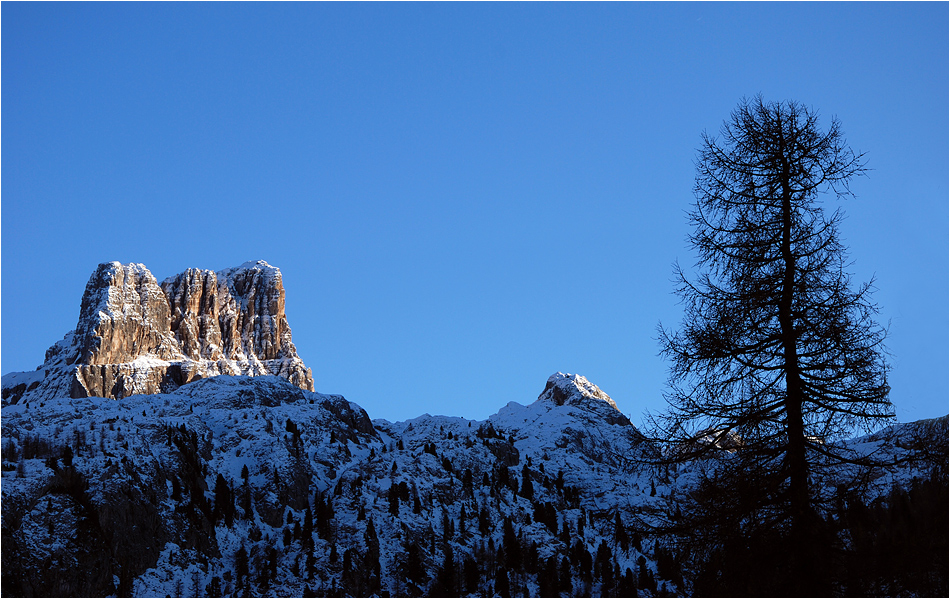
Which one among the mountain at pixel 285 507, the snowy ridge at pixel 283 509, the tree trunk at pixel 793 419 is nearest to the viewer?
the tree trunk at pixel 793 419

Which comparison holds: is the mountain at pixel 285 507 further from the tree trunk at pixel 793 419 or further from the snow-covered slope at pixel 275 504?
the tree trunk at pixel 793 419

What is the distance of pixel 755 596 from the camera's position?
46.9 ft

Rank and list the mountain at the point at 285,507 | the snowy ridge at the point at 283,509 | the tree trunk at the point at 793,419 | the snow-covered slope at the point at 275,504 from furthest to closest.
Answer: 1. the snow-covered slope at the point at 275,504
2. the snowy ridge at the point at 283,509
3. the mountain at the point at 285,507
4. the tree trunk at the point at 793,419

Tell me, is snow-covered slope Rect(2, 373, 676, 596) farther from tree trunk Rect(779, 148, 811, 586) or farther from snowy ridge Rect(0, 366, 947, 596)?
tree trunk Rect(779, 148, 811, 586)

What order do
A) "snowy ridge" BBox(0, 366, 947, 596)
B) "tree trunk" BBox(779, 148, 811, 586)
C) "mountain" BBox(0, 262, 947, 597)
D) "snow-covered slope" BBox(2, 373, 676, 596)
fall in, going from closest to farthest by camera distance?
"tree trunk" BBox(779, 148, 811, 586) < "mountain" BBox(0, 262, 947, 597) < "snowy ridge" BBox(0, 366, 947, 596) < "snow-covered slope" BBox(2, 373, 676, 596)

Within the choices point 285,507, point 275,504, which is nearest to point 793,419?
point 275,504

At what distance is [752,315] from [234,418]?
13665cm

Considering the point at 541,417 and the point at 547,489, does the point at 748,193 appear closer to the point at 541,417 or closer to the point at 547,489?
the point at 547,489

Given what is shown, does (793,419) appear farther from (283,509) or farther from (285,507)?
(285,507)

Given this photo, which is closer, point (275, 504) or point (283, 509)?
point (275, 504)

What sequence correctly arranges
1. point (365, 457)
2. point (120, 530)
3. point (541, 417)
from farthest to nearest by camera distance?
point (541, 417) → point (365, 457) → point (120, 530)

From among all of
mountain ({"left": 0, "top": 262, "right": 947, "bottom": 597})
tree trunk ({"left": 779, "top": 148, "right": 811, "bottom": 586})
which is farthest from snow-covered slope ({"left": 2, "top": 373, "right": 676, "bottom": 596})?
tree trunk ({"left": 779, "top": 148, "right": 811, "bottom": 586})

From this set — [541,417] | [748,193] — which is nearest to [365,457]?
[541,417]

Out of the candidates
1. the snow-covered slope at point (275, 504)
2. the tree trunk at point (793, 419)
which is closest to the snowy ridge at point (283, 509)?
the snow-covered slope at point (275, 504)
